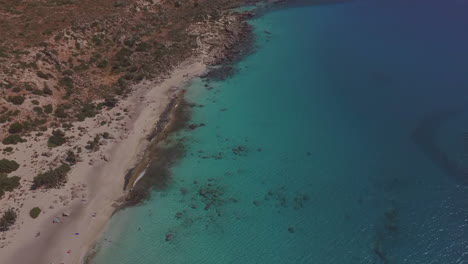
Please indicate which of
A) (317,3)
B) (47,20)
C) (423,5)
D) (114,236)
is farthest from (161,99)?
(423,5)

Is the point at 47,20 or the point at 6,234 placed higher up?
the point at 47,20

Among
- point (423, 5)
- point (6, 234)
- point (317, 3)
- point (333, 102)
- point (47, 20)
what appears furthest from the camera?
point (317, 3)

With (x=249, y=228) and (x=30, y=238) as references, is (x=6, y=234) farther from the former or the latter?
(x=249, y=228)

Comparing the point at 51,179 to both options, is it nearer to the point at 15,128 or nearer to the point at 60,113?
the point at 15,128

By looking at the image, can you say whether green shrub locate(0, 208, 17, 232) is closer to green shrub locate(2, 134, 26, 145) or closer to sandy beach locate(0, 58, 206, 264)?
sandy beach locate(0, 58, 206, 264)

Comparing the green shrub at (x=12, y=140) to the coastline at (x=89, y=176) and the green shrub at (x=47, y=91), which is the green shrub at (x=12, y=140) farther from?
the green shrub at (x=47, y=91)

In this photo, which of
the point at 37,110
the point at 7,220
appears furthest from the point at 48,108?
the point at 7,220

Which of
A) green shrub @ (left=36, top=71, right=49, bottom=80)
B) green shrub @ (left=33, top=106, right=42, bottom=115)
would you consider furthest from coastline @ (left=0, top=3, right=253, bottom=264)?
green shrub @ (left=36, top=71, right=49, bottom=80)
